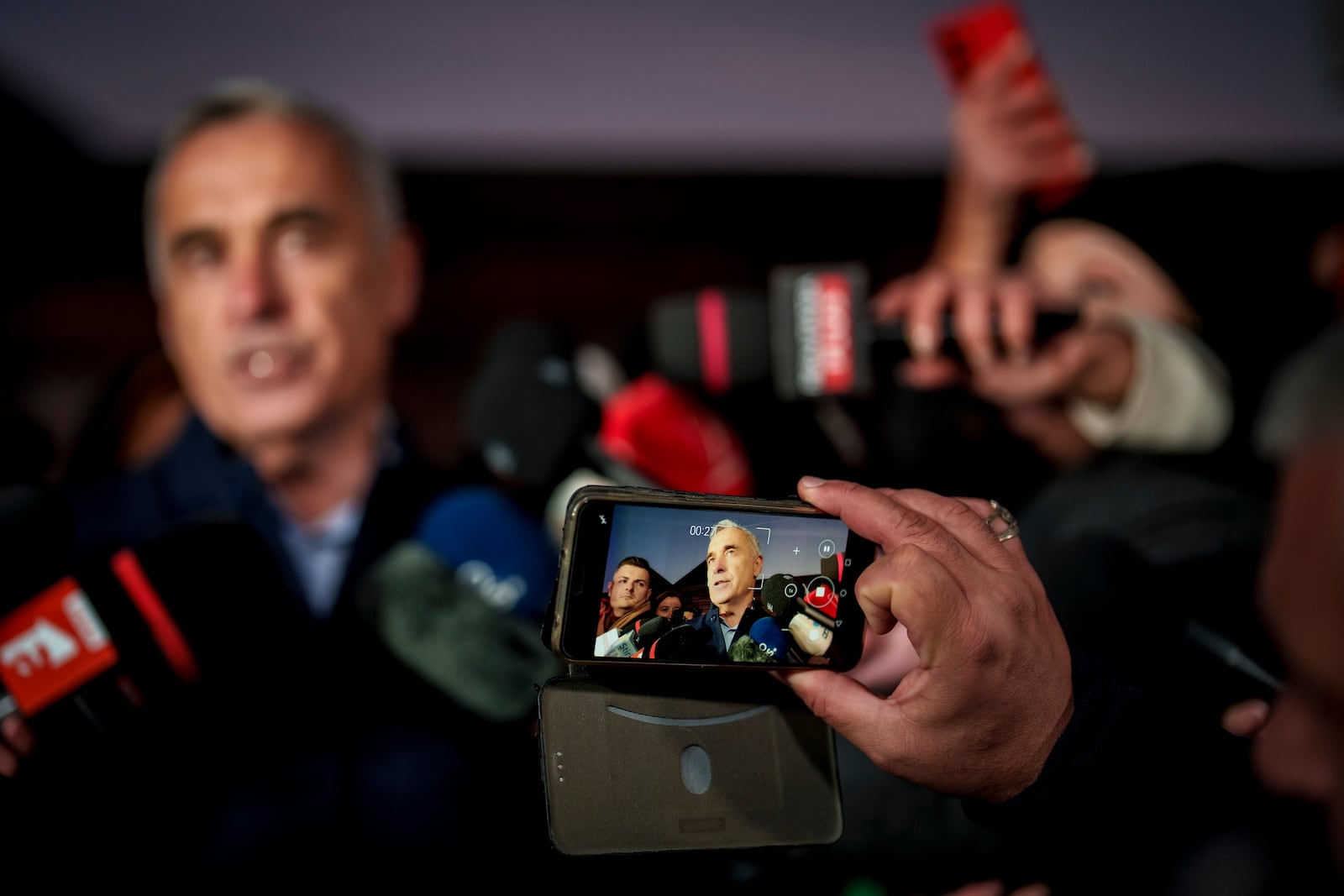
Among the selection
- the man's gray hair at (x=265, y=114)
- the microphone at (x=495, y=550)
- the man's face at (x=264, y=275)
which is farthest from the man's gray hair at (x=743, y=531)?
the man's gray hair at (x=265, y=114)

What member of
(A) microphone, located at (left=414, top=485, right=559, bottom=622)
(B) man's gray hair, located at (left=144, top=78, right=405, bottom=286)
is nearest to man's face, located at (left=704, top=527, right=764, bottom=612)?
(A) microphone, located at (left=414, top=485, right=559, bottom=622)

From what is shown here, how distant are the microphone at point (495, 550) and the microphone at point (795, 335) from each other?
11.0 inches

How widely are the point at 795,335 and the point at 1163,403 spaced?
0.45 metres

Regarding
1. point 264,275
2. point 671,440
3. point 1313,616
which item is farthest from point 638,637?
point 264,275

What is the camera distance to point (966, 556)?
42 centimetres

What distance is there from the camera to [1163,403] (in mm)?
971

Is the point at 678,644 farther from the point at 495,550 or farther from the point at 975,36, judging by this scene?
Result: the point at 975,36

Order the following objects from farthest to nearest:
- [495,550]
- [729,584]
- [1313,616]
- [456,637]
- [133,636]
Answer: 1. [495,550]
2. [456,637]
3. [133,636]
4. [729,584]
5. [1313,616]

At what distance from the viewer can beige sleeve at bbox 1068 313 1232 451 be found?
3.16 feet

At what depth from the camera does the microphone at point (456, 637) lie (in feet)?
2.37

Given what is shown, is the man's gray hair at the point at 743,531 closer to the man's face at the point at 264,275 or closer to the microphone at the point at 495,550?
the microphone at the point at 495,550

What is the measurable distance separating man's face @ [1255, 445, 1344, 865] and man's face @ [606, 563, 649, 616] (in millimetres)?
291

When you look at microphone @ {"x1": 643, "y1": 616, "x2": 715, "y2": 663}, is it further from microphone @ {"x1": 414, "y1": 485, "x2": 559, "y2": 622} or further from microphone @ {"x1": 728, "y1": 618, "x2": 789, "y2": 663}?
microphone @ {"x1": 414, "y1": 485, "x2": 559, "y2": 622}

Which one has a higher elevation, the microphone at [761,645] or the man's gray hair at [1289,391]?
the microphone at [761,645]
